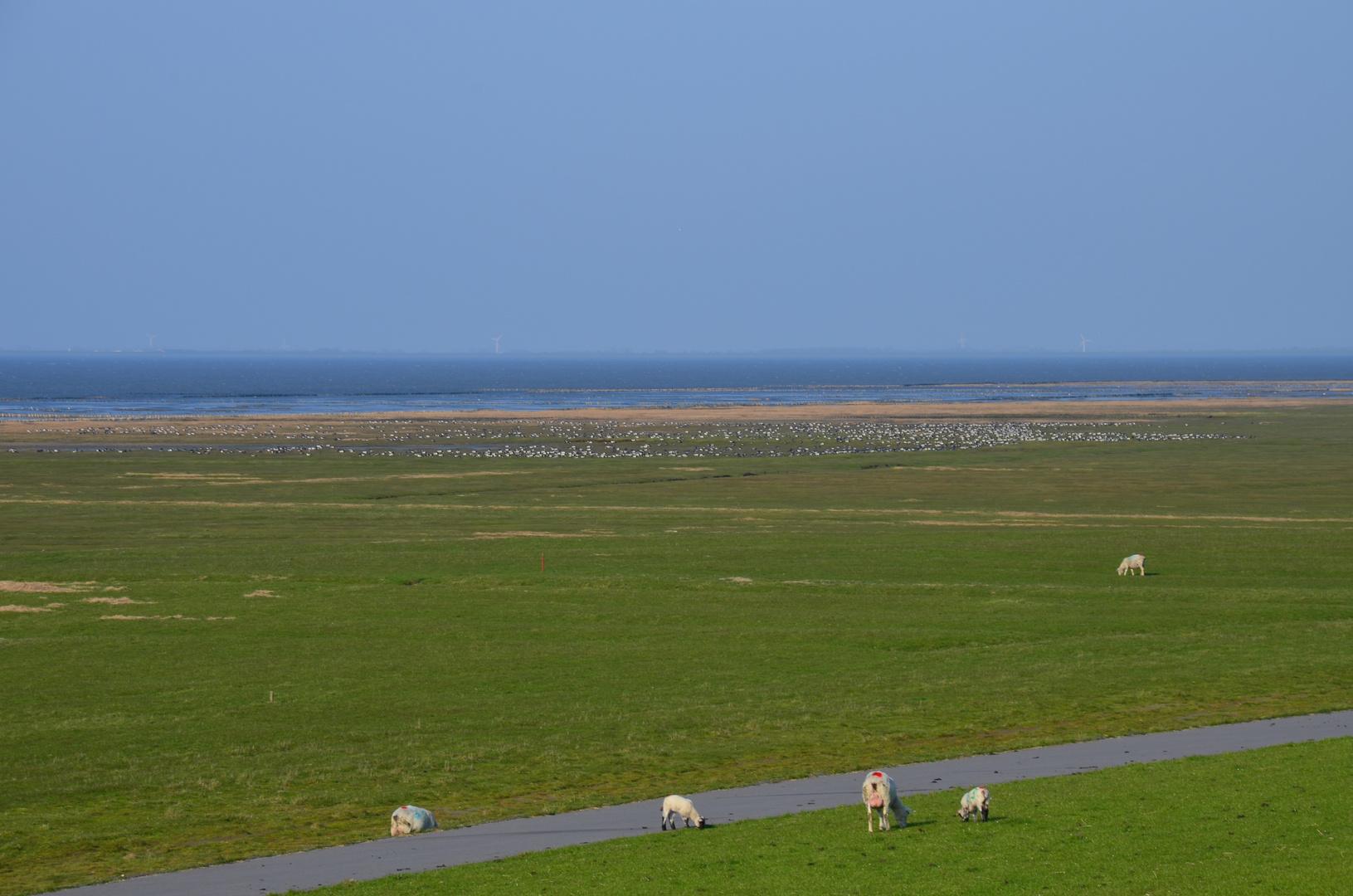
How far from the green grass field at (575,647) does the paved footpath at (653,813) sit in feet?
2.18

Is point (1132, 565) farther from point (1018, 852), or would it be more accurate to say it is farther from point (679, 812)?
point (679, 812)

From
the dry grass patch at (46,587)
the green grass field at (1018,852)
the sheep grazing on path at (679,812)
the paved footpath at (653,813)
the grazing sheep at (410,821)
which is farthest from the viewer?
the dry grass patch at (46,587)

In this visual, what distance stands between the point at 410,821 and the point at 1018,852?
8.67m

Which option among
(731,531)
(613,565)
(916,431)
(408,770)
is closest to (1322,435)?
(916,431)

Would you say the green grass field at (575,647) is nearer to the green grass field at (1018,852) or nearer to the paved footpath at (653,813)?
the paved footpath at (653,813)

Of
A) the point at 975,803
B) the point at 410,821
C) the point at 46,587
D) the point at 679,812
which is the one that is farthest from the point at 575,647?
the point at 46,587

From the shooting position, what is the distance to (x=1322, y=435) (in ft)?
384

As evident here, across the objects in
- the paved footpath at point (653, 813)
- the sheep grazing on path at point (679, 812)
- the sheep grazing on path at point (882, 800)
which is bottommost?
the paved footpath at point (653, 813)

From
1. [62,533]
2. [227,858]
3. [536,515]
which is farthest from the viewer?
[536,515]

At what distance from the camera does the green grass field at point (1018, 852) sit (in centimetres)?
1578

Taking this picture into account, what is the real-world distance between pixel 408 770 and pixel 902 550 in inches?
1182

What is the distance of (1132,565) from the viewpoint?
145 ft

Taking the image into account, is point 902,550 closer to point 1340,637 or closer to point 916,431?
point 1340,637

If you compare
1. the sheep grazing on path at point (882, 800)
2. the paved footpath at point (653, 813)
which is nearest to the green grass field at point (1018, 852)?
the sheep grazing on path at point (882, 800)
